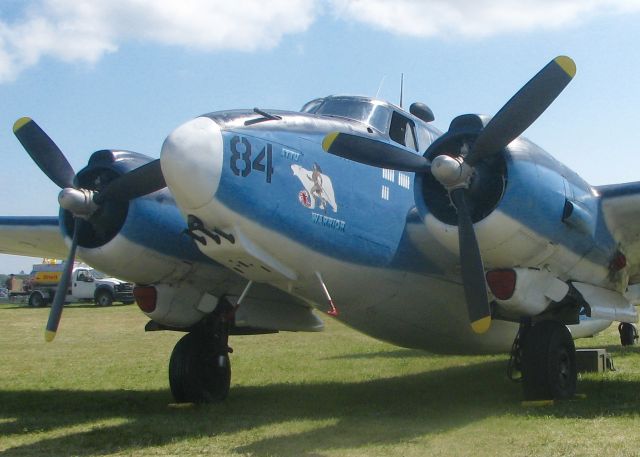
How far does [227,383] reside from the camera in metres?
10.3

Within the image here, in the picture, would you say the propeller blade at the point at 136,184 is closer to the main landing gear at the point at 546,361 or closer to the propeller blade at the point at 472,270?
the propeller blade at the point at 472,270

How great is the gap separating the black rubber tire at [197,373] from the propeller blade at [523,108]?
14.8ft

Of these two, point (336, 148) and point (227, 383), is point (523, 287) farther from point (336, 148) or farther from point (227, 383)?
point (227, 383)

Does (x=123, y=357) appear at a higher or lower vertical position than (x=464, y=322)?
lower

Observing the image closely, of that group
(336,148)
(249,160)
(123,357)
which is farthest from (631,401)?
(123,357)

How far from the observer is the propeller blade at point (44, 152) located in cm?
964

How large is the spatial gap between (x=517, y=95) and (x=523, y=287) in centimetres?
208

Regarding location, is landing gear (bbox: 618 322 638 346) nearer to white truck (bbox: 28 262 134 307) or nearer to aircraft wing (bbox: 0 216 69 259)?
aircraft wing (bbox: 0 216 69 259)

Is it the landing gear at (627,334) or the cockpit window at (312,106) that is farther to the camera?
the landing gear at (627,334)

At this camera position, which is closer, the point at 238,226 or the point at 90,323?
the point at 238,226

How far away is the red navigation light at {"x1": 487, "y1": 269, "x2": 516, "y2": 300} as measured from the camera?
8203 mm

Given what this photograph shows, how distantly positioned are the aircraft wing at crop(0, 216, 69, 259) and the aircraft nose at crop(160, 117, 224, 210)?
15.5ft

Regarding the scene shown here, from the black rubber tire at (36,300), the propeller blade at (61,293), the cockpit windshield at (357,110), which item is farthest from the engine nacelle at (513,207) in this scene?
the black rubber tire at (36,300)

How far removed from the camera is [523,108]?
25.8 feet
